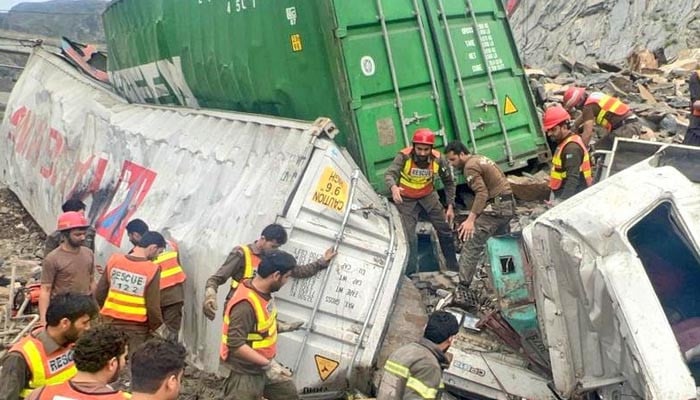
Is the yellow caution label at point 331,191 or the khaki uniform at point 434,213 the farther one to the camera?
the khaki uniform at point 434,213

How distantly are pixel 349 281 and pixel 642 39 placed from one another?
16.2 m

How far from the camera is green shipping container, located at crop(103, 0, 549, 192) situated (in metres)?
5.77

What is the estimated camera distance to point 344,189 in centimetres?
512

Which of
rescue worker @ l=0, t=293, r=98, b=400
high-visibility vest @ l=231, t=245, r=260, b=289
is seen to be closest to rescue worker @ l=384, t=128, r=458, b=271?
high-visibility vest @ l=231, t=245, r=260, b=289

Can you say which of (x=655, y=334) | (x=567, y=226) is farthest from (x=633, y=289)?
(x=567, y=226)

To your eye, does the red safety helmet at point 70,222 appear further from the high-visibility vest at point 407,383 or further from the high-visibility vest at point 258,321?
the high-visibility vest at point 407,383

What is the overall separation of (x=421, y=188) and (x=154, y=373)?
3605mm

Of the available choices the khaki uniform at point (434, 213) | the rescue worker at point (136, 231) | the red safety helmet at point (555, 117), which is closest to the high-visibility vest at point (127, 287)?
the rescue worker at point (136, 231)

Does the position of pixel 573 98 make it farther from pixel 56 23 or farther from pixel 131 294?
pixel 56 23

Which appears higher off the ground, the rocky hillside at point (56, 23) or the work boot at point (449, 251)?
the rocky hillside at point (56, 23)

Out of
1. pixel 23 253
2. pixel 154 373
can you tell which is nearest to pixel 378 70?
pixel 154 373

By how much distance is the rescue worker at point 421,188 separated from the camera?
225 inches

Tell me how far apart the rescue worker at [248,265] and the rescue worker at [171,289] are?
1.68 feet

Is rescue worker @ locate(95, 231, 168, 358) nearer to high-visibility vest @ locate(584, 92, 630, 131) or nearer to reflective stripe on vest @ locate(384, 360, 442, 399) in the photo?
reflective stripe on vest @ locate(384, 360, 442, 399)
